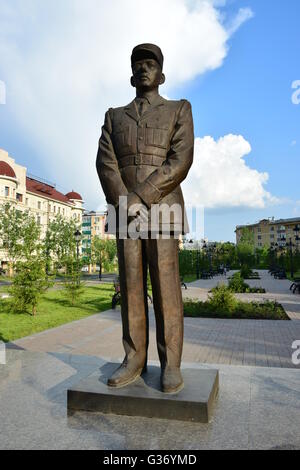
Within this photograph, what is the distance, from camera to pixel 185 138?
3578 millimetres

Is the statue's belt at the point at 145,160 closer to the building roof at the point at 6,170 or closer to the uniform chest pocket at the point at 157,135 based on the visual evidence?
the uniform chest pocket at the point at 157,135

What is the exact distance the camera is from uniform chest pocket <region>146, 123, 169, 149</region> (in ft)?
11.7

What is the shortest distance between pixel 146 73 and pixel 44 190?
48.6 meters

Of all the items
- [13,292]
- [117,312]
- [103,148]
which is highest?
[103,148]

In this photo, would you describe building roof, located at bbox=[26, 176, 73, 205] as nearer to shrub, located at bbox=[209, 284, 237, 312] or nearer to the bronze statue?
shrub, located at bbox=[209, 284, 237, 312]

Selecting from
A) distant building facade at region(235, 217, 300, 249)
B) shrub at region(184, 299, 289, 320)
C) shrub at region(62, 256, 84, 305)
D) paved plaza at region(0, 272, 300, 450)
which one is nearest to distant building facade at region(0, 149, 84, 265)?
shrub at region(62, 256, 84, 305)

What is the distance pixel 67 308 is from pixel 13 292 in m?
2.27

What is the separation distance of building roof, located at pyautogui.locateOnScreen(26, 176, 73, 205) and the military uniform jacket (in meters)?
45.1

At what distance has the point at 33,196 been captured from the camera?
4647cm

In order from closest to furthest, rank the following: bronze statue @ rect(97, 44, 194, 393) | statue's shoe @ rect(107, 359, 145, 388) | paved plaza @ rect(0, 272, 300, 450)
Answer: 1. paved plaza @ rect(0, 272, 300, 450)
2. statue's shoe @ rect(107, 359, 145, 388)
3. bronze statue @ rect(97, 44, 194, 393)

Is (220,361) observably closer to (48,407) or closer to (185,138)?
(48,407)

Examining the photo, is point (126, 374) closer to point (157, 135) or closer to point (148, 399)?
point (148, 399)

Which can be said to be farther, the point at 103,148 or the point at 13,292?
the point at 13,292
